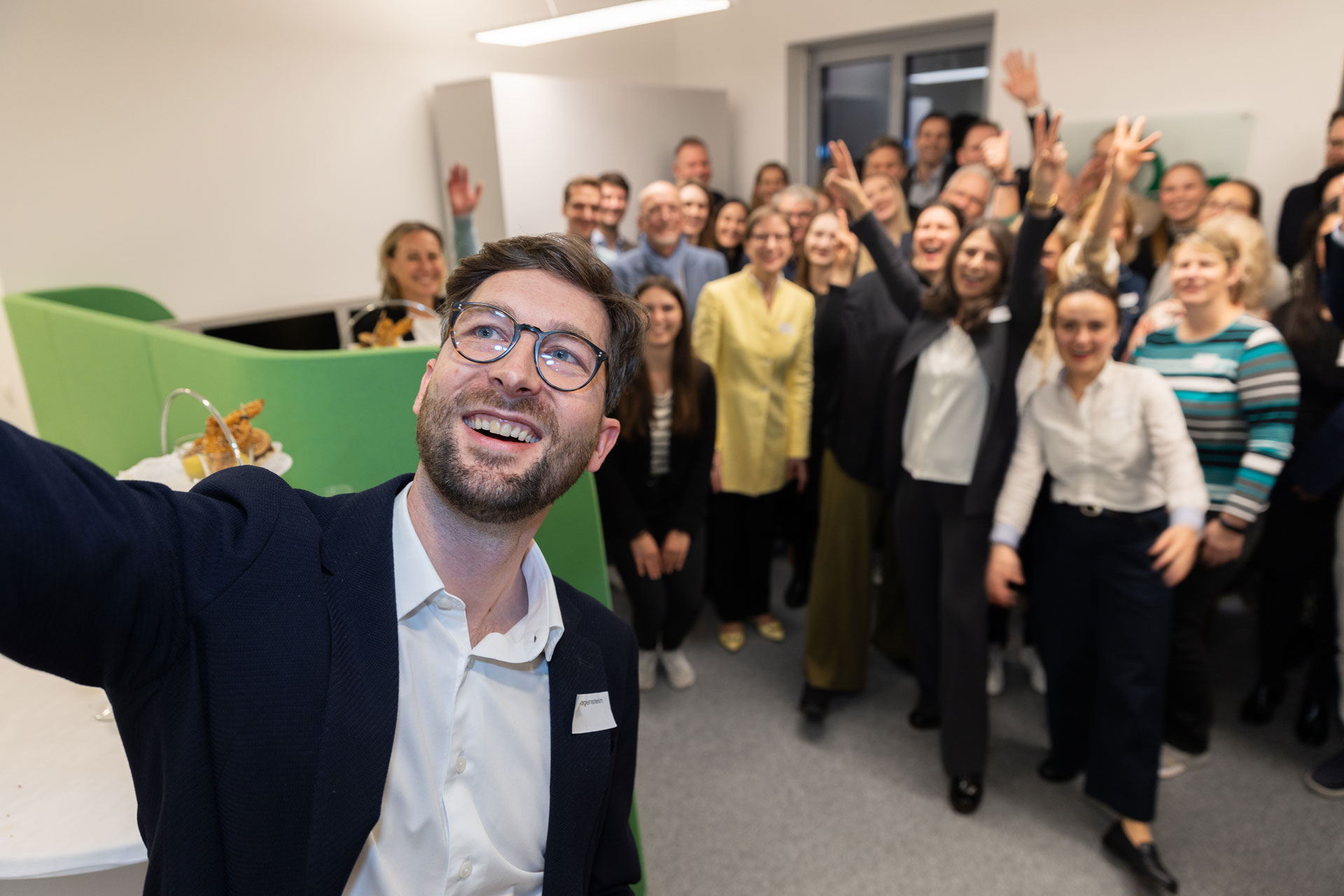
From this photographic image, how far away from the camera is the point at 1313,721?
2623mm

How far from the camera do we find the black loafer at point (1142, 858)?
2.07 m

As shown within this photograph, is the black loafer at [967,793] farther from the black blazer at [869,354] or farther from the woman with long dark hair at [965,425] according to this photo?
the black blazer at [869,354]

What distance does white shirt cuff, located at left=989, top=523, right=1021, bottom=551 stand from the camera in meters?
2.20

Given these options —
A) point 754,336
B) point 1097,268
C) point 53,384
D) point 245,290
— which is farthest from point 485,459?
point 245,290

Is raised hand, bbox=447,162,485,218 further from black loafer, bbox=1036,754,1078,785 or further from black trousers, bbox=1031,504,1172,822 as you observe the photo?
black loafer, bbox=1036,754,1078,785

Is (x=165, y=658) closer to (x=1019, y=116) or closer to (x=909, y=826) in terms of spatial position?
(x=909, y=826)

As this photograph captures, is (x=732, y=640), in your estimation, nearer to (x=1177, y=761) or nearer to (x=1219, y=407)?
(x=1177, y=761)

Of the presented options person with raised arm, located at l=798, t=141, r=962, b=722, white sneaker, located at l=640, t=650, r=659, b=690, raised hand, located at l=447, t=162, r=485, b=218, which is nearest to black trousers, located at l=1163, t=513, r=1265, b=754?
person with raised arm, located at l=798, t=141, r=962, b=722

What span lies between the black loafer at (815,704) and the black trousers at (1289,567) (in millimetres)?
1453

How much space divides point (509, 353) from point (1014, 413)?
1657mm

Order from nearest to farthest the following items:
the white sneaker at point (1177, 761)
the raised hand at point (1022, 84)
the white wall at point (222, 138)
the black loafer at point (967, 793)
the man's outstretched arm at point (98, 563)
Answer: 1. the man's outstretched arm at point (98, 563)
2. the black loafer at point (967, 793)
3. the white sneaker at point (1177, 761)
4. the white wall at point (222, 138)
5. the raised hand at point (1022, 84)

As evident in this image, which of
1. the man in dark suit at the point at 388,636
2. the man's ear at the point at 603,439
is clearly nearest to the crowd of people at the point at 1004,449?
the man's ear at the point at 603,439

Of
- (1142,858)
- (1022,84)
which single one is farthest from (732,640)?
(1022,84)

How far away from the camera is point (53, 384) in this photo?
2.87 meters
